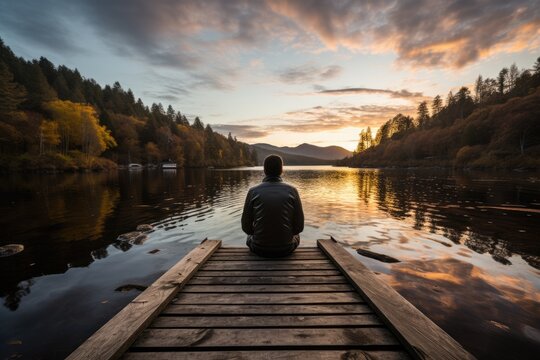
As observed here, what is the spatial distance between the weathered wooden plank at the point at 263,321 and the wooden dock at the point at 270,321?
1cm

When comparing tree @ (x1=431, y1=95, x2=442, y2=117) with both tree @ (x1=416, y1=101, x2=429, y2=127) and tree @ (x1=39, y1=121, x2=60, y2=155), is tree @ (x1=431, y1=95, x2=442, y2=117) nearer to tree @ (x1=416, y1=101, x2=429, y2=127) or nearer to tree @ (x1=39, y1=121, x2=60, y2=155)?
tree @ (x1=416, y1=101, x2=429, y2=127)

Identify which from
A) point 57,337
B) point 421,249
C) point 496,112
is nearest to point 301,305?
point 57,337

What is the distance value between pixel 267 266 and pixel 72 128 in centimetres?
9057

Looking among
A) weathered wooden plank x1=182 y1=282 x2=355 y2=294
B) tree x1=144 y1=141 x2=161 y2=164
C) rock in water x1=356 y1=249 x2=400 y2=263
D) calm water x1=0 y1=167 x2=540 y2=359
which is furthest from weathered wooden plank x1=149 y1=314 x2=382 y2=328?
tree x1=144 y1=141 x2=161 y2=164

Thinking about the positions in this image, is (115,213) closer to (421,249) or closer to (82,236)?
(82,236)

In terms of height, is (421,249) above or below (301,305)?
below

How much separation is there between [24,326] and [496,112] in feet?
394

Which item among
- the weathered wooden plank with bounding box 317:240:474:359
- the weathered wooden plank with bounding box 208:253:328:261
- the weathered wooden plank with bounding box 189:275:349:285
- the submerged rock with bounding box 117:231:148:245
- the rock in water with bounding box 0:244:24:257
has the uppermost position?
the weathered wooden plank with bounding box 317:240:474:359

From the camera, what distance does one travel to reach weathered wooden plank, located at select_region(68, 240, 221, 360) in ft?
8.90

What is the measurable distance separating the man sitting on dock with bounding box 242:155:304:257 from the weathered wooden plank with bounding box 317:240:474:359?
1.50 m

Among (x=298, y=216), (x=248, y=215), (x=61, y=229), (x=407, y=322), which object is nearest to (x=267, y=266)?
(x=248, y=215)

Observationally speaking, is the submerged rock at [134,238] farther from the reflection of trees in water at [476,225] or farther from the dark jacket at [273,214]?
the reflection of trees in water at [476,225]

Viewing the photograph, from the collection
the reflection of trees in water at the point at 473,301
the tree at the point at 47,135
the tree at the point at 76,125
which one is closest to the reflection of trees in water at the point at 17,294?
the reflection of trees in water at the point at 473,301

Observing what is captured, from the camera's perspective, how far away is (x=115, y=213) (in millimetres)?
16953
